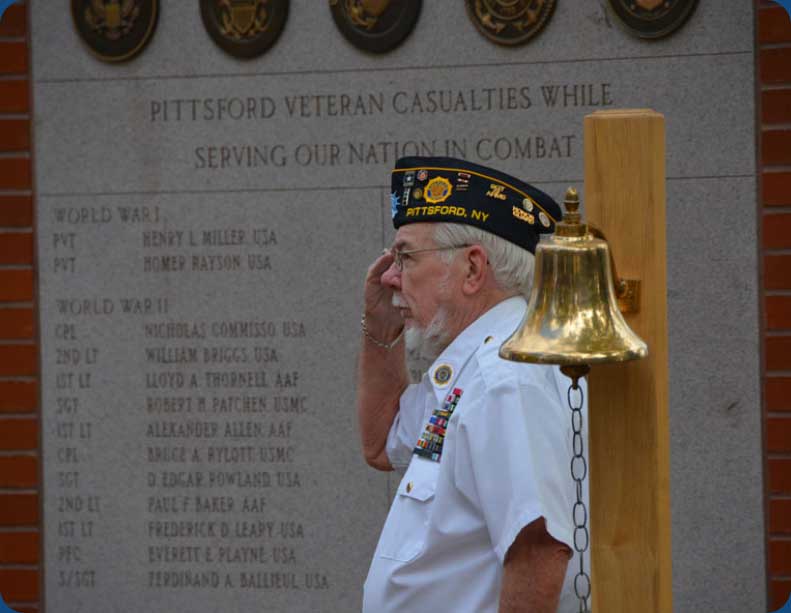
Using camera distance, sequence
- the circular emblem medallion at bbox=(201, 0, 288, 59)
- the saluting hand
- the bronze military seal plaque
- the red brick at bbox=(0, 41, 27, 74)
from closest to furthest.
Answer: the saluting hand
the bronze military seal plaque
the circular emblem medallion at bbox=(201, 0, 288, 59)
the red brick at bbox=(0, 41, 27, 74)

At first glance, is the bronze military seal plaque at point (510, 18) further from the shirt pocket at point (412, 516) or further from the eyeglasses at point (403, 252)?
the shirt pocket at point (412, 516)

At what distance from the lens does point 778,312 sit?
4453 millimetres

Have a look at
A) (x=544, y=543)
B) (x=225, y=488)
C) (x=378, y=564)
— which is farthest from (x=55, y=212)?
(x=544, y=543)

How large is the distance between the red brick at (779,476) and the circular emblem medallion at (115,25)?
2546 mm

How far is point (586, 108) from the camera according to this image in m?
4.59

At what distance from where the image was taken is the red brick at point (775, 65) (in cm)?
443

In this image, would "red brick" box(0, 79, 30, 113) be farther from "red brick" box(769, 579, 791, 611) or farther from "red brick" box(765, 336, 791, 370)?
"red brick" box(769, 579, 791, 611)

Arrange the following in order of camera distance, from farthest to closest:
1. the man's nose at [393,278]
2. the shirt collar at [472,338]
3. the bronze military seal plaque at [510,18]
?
the bronze military seal plaque at [510,18] < the man's nose at [393,278] < the shirt collar at [472,338]

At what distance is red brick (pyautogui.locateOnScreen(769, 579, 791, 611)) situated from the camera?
4496 millimetres

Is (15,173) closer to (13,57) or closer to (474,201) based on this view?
(13,57)

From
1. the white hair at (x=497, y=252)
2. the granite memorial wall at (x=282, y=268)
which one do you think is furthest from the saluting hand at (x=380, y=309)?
the granite memorial wall at (x=282, y=268)

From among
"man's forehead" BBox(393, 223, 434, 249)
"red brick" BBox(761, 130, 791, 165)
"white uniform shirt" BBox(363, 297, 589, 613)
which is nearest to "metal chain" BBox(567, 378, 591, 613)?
"white uniform shirt" BBox(363, 297, 589, 613)

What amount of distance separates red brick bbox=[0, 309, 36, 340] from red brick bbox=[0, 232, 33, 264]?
179 mm

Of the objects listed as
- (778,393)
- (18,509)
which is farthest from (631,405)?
(18,509)
